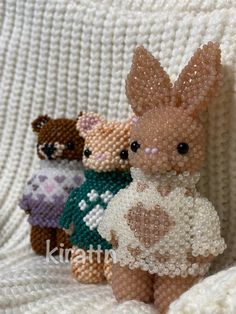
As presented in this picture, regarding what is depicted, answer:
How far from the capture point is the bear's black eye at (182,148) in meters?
0.80

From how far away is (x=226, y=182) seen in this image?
0.92 m

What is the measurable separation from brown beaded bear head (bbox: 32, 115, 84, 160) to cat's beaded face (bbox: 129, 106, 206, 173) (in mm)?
228

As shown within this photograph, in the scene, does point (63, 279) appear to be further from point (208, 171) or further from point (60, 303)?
point (208, 171)

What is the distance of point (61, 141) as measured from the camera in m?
1.03

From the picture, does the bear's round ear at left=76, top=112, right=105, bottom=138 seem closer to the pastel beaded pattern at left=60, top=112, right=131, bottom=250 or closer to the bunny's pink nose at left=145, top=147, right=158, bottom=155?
the pastel beaded pattern at left=60, top=112, right=131, bottom=250

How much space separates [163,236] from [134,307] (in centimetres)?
11

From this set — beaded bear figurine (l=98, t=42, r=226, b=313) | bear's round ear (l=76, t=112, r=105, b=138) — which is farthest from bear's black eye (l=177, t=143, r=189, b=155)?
bear's round ear (l=76, t=112, r=105, b=138)

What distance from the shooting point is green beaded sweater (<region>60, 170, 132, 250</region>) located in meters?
0.94

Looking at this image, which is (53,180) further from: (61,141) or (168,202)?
(168,202)

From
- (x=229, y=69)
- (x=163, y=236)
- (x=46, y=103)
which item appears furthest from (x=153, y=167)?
(x=46, y=103)

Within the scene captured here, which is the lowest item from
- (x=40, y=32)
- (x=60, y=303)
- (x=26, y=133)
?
(x=60, y=303)

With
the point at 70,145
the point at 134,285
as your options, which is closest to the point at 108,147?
the point at 70,145

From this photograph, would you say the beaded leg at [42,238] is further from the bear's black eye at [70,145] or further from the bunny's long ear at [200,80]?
the bunny's long ear at [200,80]

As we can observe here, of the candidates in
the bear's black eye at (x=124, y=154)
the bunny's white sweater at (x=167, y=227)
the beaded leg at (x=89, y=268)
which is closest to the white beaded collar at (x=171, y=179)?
the bunny's white sweater at (x=167, y=227)
